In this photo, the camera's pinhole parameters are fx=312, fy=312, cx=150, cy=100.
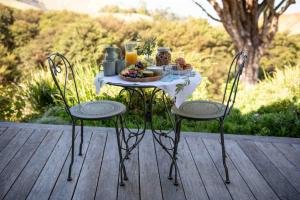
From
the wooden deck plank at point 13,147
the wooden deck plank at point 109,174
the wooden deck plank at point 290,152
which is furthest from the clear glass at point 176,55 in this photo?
the wooden deck plank at point 13,147

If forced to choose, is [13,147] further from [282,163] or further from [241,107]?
[241,107]

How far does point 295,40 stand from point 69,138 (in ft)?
18.4

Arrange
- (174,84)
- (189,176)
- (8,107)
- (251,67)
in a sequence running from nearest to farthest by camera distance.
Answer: (174,84), (189,176), (8,107), (251,67)

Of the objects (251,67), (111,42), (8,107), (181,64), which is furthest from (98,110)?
(111,42)

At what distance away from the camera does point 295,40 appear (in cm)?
666

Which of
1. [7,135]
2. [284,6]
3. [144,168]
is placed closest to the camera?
[144,168]

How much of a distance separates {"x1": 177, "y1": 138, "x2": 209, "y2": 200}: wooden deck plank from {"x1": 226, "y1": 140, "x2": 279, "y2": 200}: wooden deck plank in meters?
0.35

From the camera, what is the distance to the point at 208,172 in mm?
2400

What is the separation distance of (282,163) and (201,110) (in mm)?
895

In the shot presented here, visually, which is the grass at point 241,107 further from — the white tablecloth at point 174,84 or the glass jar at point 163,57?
the white tablecloth at point 174,84

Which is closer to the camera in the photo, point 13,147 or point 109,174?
point 109,174

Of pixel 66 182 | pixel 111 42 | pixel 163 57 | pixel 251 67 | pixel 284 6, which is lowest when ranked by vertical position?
pixel 66 182

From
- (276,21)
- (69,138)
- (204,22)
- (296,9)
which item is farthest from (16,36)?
(296,9)

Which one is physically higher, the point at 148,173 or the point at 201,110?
the point at 201,110
